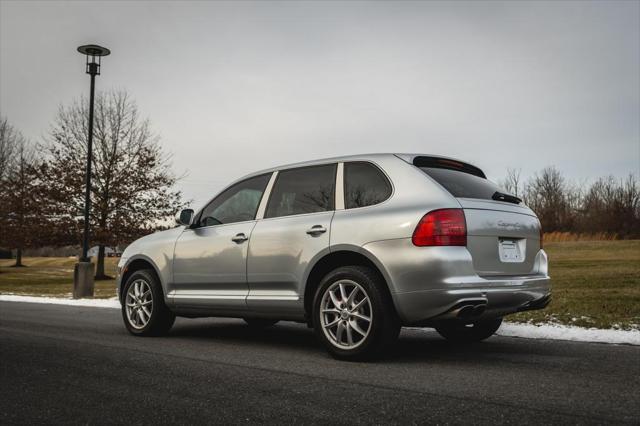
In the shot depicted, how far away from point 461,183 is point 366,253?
1.11 meters

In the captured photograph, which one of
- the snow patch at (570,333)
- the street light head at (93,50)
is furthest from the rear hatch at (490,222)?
the street light head at (93,50)

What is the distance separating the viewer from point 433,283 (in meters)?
4.51

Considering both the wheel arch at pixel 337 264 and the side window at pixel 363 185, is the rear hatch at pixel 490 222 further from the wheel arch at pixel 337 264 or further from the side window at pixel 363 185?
the wheel arch at pixel 337 264

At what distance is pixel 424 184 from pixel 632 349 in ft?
8.56

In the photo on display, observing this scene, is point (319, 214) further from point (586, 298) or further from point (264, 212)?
point (586, 298)

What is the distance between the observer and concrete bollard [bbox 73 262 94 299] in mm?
15195

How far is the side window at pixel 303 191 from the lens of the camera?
551cm

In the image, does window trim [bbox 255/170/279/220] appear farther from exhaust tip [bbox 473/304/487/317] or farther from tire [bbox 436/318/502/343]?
exhaust tip [bbox 473/304/487/317]

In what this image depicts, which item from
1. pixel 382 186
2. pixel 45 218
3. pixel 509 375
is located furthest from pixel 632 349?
pixel 45 218

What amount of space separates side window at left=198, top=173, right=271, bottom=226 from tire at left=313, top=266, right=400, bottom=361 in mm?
1450

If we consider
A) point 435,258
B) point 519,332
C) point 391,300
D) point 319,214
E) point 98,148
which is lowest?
point 519,332

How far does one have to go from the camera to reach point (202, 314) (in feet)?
21.2

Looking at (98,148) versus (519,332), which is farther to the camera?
(98,148)

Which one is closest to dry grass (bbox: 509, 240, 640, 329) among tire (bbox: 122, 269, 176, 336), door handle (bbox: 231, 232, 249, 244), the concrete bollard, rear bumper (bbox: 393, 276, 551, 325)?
rear bumper (bbox: 393, 276, 551, 325)
